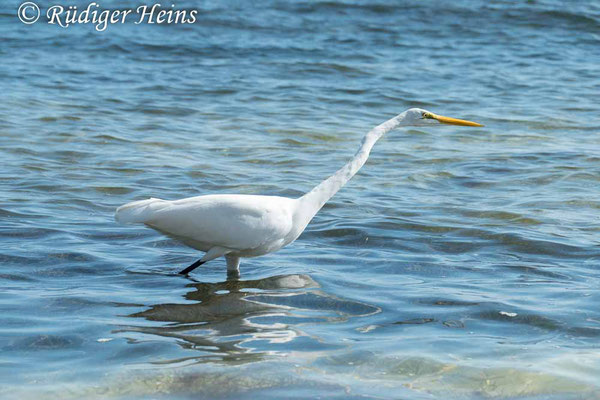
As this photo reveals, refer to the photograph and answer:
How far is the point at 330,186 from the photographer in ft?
18.8

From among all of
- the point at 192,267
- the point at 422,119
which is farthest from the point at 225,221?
the point at 422,119

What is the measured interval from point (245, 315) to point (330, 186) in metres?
1.23

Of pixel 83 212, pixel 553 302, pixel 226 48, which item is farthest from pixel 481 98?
pixel 553 302

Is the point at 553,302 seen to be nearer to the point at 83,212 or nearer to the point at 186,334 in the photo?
the point at 186,334

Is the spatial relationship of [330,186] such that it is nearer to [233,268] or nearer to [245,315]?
[233,268]

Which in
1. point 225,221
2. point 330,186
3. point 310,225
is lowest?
point 310,225

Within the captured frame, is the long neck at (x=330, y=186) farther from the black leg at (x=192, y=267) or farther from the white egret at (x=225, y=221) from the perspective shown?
the black leg at (x=192, y=267)

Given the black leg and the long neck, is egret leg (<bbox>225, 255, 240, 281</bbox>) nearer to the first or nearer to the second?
the black leg

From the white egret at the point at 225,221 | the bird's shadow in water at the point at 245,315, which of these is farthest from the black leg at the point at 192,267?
the bird's shadow in water at the point at 245,315

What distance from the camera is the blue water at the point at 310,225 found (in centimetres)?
402

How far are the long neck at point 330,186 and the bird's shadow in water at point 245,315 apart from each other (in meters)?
0.39

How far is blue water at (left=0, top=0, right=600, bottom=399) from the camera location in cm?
402

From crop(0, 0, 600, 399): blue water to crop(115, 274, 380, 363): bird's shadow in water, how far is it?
19 mm

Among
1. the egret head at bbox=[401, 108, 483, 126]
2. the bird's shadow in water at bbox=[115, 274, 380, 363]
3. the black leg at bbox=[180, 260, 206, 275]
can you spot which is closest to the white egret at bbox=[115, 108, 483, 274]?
the black leg at bbox=[180, 260, 206, 275]
